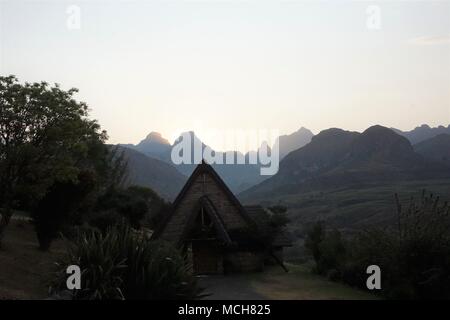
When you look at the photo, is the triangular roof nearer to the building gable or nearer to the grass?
the building gable

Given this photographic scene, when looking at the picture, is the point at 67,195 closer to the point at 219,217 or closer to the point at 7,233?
the point at 7,233

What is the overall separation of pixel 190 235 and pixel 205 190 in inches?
146

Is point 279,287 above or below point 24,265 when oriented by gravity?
below

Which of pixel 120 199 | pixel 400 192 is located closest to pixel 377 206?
pixel 400 192

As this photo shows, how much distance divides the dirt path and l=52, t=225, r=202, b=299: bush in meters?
3.93

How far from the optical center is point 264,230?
107 ft

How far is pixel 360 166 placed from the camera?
158 metres

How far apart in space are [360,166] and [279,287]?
140 m

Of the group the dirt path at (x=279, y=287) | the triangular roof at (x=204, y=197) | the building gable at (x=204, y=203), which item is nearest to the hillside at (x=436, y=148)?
the triangular roof at (x=204, y=197)

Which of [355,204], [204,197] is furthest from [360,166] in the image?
[204,197]

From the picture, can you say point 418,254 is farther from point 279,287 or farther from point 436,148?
point 436,148

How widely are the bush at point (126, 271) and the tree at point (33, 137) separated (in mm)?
7025

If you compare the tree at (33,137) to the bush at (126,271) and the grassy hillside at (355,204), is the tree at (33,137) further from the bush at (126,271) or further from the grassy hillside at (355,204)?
the grassy hillside at (355,204)

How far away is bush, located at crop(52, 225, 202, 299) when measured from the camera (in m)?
12.9
